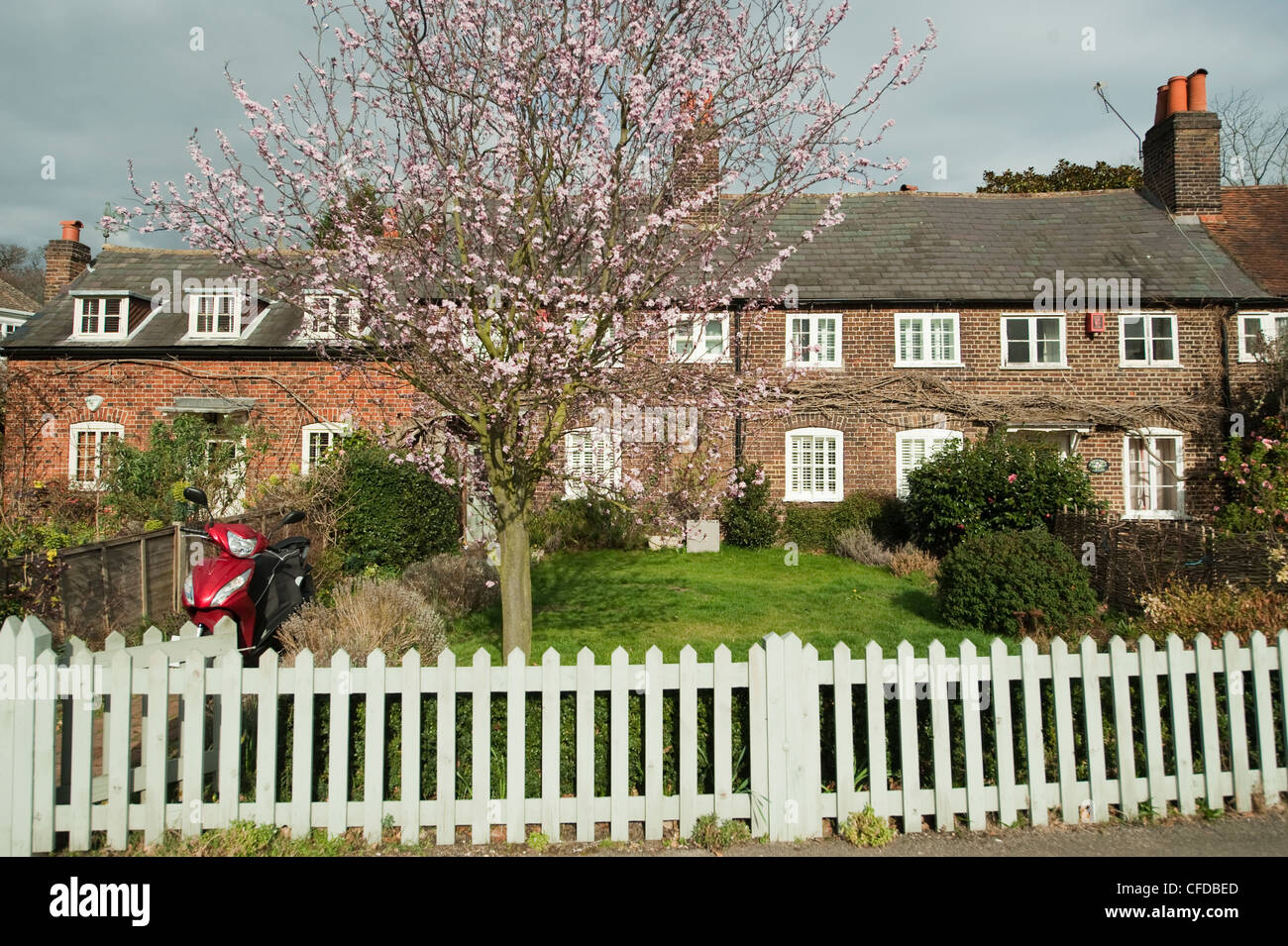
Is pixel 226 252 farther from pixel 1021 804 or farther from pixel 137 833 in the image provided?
pixel 1021 804

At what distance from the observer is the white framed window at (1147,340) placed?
18125mm

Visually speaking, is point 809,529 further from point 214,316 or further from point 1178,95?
point 214,316

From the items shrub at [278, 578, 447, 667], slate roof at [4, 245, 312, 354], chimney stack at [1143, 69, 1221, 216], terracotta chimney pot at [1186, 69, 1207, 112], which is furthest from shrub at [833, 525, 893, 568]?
terracotta chimney pot at [1186, 69, 1207, 112]

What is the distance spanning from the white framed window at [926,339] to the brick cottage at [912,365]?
0.03 m

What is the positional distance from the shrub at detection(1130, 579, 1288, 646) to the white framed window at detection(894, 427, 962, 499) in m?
11.2

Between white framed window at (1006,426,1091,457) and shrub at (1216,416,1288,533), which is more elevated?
white framed window at (1006,426,1091,457)

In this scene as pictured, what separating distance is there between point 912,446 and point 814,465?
7.38ft

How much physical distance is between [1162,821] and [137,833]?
5.72 metres

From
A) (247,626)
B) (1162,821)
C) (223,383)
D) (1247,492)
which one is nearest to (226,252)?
(247,626)

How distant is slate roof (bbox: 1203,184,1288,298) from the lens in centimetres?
1828

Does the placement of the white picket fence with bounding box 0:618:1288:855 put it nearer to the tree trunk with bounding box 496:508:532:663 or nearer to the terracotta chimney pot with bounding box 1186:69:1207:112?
the tree trunk with bounding box 496:508:532:663

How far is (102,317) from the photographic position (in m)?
19.3

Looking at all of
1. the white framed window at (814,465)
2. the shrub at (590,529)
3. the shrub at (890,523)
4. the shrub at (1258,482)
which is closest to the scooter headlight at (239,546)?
the shrub at (590,529)

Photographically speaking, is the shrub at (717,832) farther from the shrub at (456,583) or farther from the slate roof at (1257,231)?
the slate roof at (1257,231)
